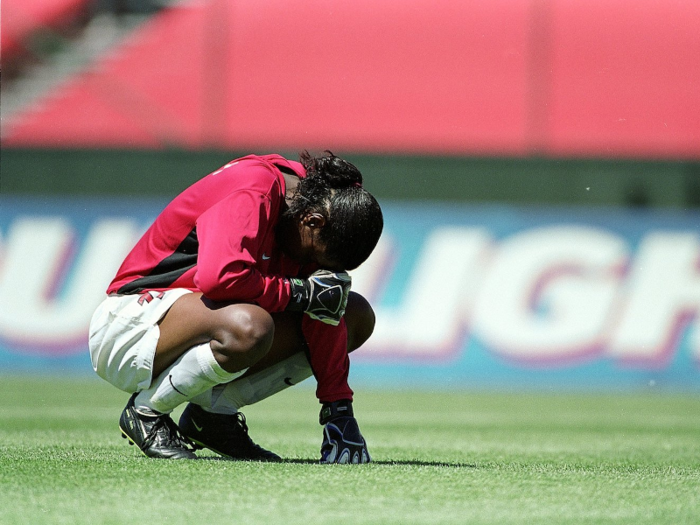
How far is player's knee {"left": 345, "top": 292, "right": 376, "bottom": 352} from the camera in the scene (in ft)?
11.3

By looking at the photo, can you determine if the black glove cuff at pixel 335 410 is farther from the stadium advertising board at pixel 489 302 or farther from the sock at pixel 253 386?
the stadium advertising board at pixel 489 302

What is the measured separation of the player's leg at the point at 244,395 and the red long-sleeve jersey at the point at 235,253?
0.06m

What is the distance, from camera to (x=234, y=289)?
3.00 metres

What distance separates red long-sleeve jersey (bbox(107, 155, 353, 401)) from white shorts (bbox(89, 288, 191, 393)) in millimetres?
69

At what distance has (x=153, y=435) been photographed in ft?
10.4

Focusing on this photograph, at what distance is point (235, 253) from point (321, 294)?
0.29m

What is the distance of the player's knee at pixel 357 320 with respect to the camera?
11.3ft

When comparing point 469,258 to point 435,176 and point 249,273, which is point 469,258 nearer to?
point 435,176

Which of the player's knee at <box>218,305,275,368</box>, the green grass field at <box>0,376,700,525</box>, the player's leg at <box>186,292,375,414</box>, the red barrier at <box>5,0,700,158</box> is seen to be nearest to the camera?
the green grass field at <box>0,376,700,525</box>

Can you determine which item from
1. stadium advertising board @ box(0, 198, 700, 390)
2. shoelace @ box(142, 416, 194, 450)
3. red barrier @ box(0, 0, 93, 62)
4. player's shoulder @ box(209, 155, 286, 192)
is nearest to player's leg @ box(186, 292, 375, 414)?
shoelace @ box(142, 416, 194, 450)

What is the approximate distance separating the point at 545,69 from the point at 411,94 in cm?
171

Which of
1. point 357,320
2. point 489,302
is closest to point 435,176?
point 489,302

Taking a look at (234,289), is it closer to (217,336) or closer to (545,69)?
(217,336)

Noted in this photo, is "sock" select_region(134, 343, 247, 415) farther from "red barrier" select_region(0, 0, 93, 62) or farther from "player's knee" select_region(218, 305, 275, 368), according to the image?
"red barrier" select_region(0, 0, 93, 62)
